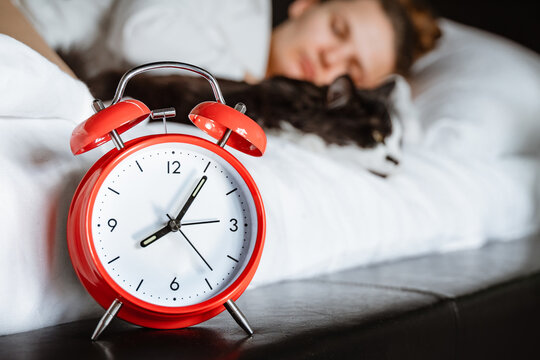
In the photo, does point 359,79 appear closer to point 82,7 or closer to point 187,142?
point 82,7

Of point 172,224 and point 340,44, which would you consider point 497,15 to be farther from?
point 172,224

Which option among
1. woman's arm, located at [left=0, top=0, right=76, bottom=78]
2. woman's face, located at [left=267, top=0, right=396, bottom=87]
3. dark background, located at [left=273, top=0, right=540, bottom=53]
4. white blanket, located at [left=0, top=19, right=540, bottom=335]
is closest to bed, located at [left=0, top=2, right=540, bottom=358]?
white blanket, located at [left=0, top=19, right=540, bottom=335]

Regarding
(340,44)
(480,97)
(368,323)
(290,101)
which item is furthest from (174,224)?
(340,44)

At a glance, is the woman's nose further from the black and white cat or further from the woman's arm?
the woman's arm

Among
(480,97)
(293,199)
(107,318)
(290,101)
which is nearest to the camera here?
(107,318)

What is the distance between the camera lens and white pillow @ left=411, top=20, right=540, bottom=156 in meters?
1.60

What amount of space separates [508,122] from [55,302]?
143 centimetres

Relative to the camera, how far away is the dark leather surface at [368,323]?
1.74 feet

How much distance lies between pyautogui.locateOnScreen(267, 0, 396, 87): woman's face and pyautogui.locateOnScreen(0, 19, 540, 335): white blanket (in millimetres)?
402

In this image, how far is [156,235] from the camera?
0.58m

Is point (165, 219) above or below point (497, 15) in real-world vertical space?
above

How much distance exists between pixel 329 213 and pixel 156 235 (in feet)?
1.37

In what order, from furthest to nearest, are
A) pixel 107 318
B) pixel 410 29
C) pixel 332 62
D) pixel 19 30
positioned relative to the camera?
pixel 410 29 → pixel 332 62 → pixel 19 30 → pixel 107 318

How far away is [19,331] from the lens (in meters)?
0.58
